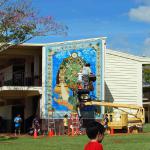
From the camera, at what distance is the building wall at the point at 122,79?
40875mm

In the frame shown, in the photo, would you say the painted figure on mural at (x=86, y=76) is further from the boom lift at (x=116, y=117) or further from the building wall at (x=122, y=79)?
the building wall at (x=122, y=79)

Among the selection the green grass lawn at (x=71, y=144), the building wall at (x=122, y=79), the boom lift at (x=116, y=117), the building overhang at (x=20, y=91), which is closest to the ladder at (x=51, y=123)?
the building overhang at (x=20, y=91)

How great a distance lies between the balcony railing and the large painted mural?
2204 mm

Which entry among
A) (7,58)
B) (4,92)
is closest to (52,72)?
(4,92)

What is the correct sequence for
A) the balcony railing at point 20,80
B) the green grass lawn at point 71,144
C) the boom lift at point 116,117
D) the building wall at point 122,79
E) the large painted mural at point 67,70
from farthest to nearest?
the building wall at point 122,79 < the balcony railing at point 20,80 < the large painted mural at point 67,70 < the boom lift at point 116,117 < the green grass lawn at point 71,144

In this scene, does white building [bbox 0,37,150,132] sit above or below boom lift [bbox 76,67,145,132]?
above

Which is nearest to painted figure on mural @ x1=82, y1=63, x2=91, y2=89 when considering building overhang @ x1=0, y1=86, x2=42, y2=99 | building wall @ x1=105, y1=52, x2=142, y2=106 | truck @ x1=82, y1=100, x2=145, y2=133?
truck @ x1=82, y1=100, x2=145, y2=133

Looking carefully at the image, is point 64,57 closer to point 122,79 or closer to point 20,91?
point 20,91

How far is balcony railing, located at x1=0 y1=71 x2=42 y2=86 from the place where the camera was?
38681mm

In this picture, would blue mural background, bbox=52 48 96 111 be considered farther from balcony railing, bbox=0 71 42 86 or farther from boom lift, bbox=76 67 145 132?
balcony railing, bbox=0 71 42 86

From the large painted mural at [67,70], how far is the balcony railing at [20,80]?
2.20 m

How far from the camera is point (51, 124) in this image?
117 feet

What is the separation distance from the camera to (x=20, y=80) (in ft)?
133

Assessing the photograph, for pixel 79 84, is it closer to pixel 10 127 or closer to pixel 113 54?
pixel 113 54
